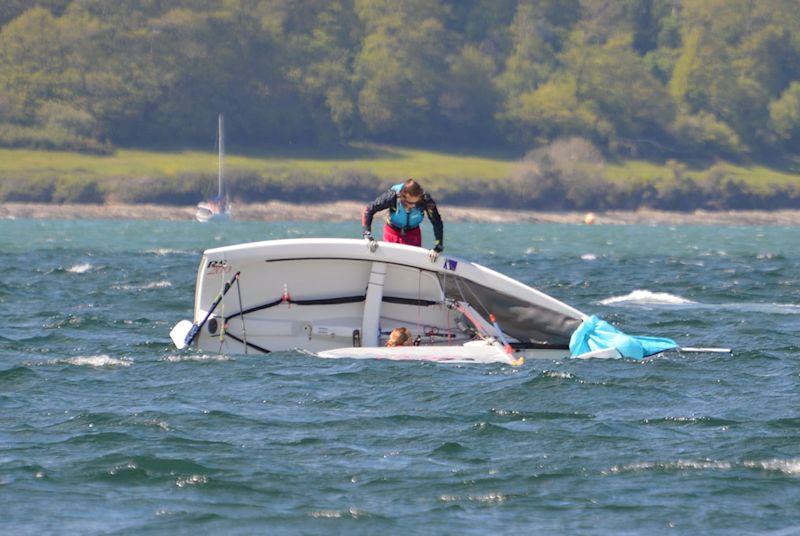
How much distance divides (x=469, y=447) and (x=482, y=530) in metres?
2.90

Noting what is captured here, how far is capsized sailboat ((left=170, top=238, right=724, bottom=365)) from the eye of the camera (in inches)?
869

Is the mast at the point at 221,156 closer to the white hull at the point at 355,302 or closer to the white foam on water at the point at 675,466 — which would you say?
the white hull at the point at 355,302

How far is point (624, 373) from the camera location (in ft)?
67.7

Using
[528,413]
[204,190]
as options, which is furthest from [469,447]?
[204,190]

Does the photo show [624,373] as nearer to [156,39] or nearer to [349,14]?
[156,39]

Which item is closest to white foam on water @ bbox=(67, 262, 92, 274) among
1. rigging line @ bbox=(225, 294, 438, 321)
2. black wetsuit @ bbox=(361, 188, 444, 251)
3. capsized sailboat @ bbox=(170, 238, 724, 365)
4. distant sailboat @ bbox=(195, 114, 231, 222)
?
capsized sailboat @ bbox=(170, 238, 724, 365)

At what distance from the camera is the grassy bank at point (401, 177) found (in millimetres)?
143250

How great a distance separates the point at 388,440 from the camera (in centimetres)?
1616

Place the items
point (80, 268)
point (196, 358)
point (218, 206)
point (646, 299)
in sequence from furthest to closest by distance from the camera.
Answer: point (218, 206) < point (80, 268) < point (646, 299) < point (196, 358)

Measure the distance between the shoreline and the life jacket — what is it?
383 ft

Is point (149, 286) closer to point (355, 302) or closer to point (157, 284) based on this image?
point (157, 284)

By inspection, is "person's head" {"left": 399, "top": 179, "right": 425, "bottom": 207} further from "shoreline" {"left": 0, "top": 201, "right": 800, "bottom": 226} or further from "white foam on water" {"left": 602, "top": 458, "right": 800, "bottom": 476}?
"shoreline" {"left": 0, "top": 201, "right": 800, "bottom": 226}

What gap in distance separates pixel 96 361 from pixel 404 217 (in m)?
4.75

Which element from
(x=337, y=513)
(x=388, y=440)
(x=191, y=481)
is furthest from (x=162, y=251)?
(x=337, y=513)
